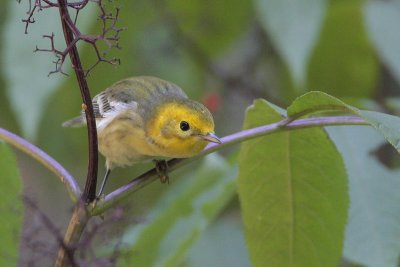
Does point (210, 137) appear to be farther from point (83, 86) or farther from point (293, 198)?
point (83, 86)

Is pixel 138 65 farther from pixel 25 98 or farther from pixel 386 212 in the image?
pixel 386 212

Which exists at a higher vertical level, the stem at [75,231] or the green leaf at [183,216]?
the stem at [75,231]

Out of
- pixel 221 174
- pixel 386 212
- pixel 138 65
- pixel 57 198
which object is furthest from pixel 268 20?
pixel 57 198

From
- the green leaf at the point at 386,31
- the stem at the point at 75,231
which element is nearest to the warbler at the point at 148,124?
the stem at the point at 75,231

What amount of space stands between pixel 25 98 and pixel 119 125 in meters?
0.36

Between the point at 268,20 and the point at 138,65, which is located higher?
the point at 268,20

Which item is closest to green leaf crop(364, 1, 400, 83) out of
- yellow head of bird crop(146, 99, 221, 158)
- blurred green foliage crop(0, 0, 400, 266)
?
blurred green foliage crop(0, 0, 400, 266)

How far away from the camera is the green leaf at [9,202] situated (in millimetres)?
2223

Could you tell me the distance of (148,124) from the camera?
3.02 m

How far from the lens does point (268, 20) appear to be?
311cm

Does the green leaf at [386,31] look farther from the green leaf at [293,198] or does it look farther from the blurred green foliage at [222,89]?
the green leaf at [293,198]

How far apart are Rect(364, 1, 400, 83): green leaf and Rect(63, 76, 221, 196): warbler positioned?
886mm

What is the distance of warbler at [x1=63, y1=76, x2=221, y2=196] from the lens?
2.71m

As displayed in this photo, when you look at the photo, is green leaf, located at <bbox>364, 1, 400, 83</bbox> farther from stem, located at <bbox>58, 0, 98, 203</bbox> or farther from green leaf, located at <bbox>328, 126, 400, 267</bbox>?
stem, located at <bbox>58, 0, 98, 203</bbox>
